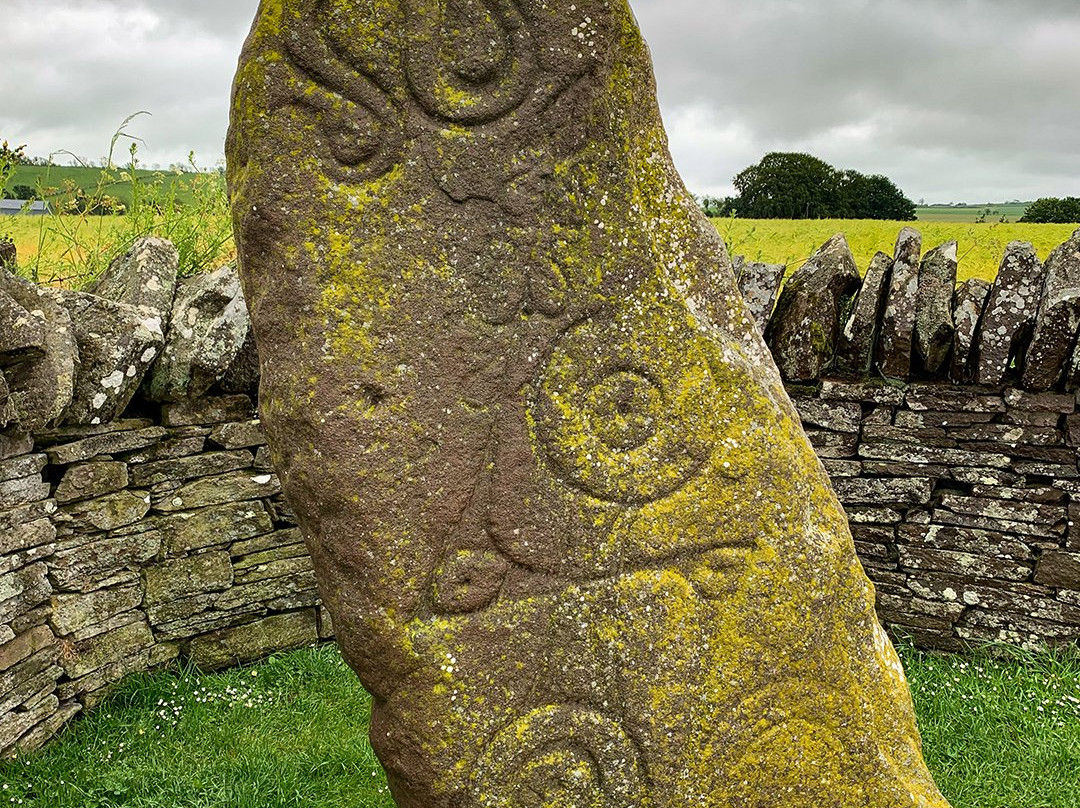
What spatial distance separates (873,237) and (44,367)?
983 centimetres

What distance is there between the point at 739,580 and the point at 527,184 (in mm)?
1202

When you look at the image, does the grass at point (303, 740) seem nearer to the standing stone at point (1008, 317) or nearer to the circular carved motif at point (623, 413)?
the standing stone at point (1008, 317)

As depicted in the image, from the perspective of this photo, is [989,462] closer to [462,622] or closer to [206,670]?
[462,622]

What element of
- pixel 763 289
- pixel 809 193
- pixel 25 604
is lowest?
pixel 25 604

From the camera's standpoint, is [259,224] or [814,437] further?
[814,437]

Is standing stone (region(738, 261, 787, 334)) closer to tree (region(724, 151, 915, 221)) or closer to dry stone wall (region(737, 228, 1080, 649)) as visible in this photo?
dry stone wall (region(737, 228, 1080, 649))

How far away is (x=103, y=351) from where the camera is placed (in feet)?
13.7

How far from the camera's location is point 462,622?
2.46 meters

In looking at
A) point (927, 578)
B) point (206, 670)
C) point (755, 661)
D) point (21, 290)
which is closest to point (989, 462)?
point (927, 578)

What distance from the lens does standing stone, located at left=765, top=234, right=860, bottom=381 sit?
4906mm

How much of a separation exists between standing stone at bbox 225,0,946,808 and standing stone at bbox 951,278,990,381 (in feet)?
7.98

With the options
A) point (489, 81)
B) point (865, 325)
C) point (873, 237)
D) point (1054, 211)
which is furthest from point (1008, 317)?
point (1054, 211)

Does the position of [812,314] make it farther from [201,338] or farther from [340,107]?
[340,107]

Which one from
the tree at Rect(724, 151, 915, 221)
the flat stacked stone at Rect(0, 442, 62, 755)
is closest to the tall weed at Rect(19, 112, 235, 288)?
the flat stacked stone at Rect(0, 442, 62, 755)
